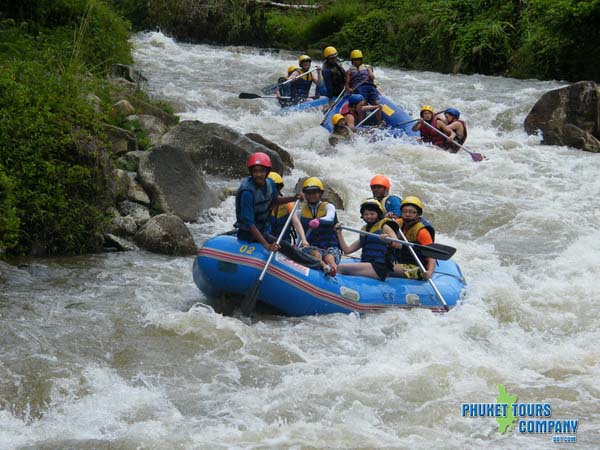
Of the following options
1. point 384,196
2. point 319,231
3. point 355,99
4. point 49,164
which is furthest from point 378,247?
point 355,99

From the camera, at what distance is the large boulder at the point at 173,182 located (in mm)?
10320

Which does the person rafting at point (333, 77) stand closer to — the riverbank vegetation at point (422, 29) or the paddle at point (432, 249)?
the riverbank vegetation at point (422, 29)

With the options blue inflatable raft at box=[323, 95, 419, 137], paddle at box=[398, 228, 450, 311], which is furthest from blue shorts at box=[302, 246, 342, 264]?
blue inflatable raft at box=[323, 95, 419, 137]

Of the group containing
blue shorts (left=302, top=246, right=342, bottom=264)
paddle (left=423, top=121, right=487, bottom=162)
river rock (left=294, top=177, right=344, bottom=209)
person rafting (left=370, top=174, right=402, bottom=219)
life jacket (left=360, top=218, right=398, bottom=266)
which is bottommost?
river rock (left=294, top=177, right=344, bottom=209)

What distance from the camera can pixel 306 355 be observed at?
697cm

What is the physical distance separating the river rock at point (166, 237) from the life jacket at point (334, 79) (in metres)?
7.36

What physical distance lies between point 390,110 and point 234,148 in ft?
12.9

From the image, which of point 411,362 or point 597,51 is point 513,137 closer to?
point 597,51

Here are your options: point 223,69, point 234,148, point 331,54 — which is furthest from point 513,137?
point 223,69

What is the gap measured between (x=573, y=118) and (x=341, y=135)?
3949 millimetres

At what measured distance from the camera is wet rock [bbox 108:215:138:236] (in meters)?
9.62

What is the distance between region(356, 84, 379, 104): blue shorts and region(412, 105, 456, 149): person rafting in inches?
49.2

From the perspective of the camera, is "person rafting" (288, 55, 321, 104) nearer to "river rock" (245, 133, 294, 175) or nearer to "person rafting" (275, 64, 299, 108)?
"person rafting" (275, 64, 299, 108)

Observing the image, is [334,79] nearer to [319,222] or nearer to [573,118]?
[573,118]
